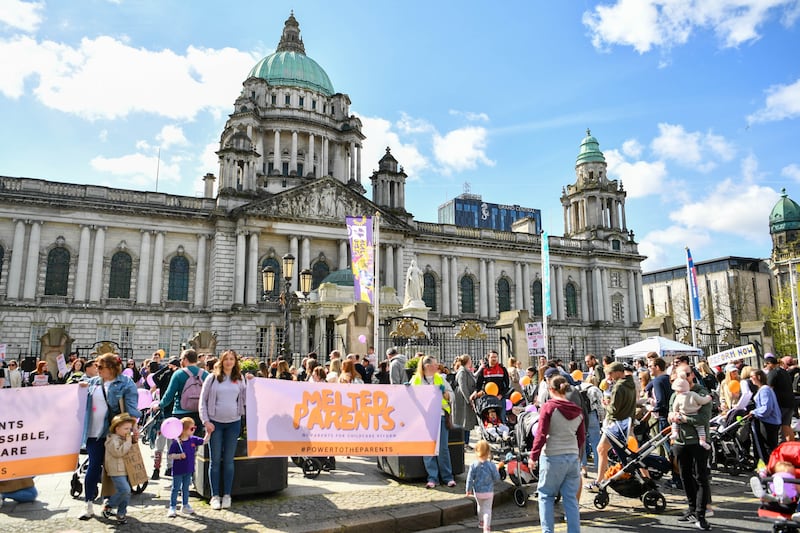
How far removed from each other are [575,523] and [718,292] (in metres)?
75.4

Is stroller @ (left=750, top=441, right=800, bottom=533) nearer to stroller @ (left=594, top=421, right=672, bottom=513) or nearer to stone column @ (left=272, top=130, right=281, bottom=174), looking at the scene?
stroller @ (left=594, top=421, right=672, bottom=513)

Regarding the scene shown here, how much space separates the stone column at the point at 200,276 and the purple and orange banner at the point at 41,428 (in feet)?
105

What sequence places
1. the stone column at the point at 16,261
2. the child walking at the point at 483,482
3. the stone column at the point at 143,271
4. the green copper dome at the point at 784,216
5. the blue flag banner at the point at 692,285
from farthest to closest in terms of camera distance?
the green copper dome at the point at 784,216, the stone column at the point at 143,271, the stone column at the point at 16,261, the blue flag banner at the point at 692,285, the child walking at the point at 483,482

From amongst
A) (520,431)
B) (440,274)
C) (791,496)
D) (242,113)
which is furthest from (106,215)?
(791,496)

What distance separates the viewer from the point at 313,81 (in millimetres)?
56688

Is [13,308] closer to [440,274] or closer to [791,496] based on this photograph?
[440,274]

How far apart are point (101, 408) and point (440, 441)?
508 centimetres

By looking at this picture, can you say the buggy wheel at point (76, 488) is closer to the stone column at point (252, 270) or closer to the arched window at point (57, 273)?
the stone column at point (252, 270)

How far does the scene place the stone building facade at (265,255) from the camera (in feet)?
115

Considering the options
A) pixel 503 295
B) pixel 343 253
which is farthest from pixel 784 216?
pixel 343 253

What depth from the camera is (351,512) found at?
7.61m

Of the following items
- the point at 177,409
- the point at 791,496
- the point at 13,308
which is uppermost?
the point at 13,308

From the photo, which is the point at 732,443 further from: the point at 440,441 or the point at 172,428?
the point at 172,428

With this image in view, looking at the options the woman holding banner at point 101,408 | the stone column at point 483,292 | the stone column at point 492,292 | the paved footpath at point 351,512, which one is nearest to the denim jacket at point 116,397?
the woman holding banner at point 101,408
